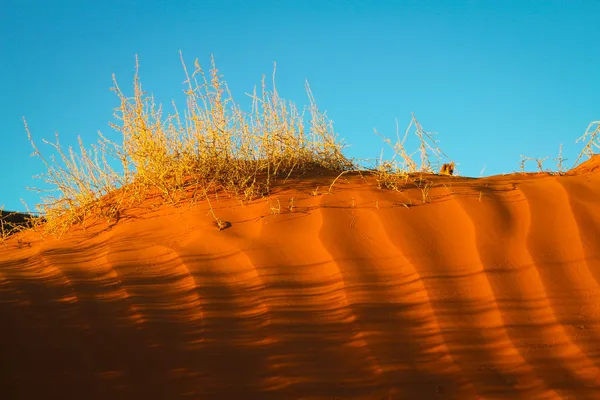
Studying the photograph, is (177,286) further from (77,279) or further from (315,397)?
(315,397)

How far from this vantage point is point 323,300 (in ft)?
10.4

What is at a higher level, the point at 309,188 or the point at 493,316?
the point at 309,188

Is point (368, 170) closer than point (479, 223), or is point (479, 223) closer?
point (479, 223)

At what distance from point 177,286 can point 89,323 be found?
1.75 ft

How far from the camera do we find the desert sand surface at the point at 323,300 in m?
2.61

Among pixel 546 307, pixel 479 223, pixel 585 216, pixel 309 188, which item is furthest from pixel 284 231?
pixel 585 216

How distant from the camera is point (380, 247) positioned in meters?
3.64

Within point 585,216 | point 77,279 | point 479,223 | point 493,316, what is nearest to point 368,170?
point 479,223

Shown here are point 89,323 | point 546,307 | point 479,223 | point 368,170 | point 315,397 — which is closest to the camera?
point 315,397

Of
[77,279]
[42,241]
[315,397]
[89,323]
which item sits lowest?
[315,397]

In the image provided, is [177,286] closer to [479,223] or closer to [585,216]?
[479,223]

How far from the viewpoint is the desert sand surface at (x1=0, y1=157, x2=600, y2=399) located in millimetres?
2613

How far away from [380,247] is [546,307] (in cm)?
101

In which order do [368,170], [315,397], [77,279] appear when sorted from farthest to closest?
[368,170] → [77,279] → [315,397]
